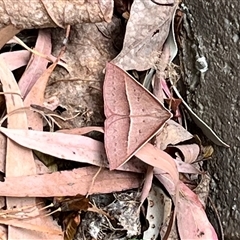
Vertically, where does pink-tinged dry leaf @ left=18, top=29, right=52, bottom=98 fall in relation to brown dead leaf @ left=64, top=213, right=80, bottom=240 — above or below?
above

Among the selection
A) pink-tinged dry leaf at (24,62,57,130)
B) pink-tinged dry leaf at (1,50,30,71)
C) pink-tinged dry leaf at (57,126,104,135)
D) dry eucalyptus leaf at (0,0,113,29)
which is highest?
dry eucalyptus leaf at (0,0,113,29)

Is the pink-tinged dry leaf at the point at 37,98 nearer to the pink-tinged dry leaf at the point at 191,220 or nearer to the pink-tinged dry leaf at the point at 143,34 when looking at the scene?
the pink-tinged dry leaf at the point at 143,34

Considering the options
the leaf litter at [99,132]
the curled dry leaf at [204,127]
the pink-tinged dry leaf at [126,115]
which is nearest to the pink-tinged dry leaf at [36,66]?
the leaf litter at [99,132]

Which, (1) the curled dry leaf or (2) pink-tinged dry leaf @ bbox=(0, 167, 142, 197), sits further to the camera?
(1) the curled dry leaf

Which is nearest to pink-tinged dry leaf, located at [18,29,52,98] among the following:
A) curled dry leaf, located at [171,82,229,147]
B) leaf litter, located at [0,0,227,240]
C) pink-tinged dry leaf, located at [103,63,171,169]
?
leaf litter, located at [0,0,227,240]

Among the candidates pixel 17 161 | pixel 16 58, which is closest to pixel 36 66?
pixel 16 58

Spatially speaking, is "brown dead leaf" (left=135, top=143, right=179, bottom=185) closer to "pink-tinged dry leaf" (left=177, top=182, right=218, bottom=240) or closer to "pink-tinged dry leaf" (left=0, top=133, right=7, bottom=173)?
"pink-tinged dry leaf" (left=177, top=182, right=218, bottom=240)
